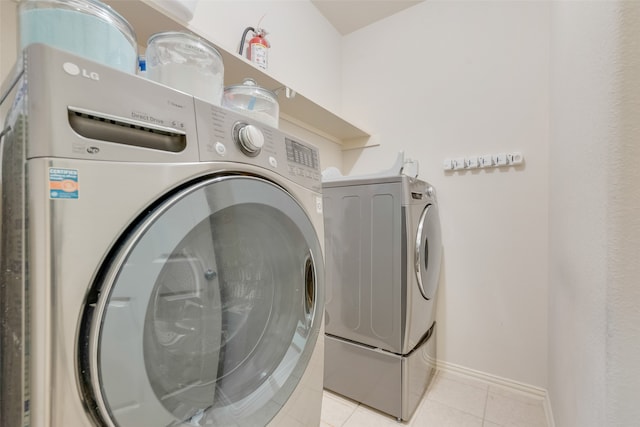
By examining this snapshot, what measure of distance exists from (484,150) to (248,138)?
1.62 meters

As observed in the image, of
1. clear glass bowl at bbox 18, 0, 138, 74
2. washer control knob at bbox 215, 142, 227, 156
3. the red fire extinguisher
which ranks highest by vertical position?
the red fire extinguisher

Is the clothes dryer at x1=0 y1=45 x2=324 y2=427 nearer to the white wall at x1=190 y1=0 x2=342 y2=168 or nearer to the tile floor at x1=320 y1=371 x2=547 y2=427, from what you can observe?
the tile floor at x1=320 y1=371 x2=547 y2=427

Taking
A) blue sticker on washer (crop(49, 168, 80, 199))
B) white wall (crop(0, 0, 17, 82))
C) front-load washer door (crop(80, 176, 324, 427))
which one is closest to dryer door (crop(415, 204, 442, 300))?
front-load washer door (crop(80, 176, 324, 427))

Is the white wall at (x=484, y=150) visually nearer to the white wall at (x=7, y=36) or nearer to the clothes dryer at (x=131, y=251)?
the clothes dryer at (x=131, y=251)

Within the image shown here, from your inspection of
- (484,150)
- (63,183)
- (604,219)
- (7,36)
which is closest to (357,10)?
(484,150)

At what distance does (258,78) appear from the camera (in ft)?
4.31

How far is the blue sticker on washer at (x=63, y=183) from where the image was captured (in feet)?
1.19

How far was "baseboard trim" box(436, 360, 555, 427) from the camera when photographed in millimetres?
1440

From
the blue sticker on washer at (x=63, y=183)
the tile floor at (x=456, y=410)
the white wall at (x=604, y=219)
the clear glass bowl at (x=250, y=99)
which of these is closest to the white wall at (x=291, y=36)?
the clear glass bowl at (x=250, y=99)

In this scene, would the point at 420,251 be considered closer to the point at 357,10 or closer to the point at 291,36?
the point at 291,36

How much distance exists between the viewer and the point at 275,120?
92 cm

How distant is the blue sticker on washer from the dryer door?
1.21m

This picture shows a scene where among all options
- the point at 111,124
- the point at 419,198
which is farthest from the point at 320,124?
the point at 111,124

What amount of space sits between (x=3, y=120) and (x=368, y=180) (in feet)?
3.88
